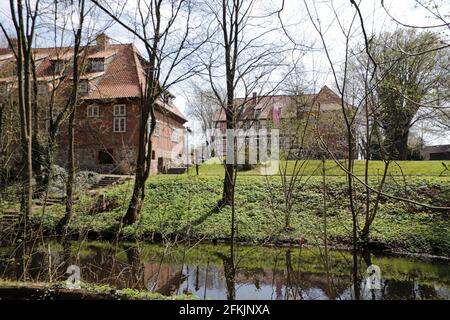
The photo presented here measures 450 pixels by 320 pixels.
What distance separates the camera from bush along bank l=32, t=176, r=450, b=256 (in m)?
11.4

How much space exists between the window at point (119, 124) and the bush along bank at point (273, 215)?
8.53 meters

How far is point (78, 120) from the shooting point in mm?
25062

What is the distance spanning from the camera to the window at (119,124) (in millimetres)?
25223

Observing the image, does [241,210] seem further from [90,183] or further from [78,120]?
[78,120]

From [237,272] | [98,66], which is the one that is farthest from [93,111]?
[237,272]

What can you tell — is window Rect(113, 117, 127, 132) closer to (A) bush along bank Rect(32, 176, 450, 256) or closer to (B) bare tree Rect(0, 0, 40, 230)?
(A) bush along bank Rect(32, 176, 450, 256)

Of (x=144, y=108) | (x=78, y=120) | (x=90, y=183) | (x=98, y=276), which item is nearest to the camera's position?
(x=98, y=276)

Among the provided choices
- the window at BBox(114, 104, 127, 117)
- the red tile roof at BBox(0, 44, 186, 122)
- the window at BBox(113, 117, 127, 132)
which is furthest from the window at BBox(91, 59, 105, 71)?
the window at BBox(113, 117, 127, 132)

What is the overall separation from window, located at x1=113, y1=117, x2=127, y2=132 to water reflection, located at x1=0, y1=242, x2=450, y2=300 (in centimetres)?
1486

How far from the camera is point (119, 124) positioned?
25328 mm

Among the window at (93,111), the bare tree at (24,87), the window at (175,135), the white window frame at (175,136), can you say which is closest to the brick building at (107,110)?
the window at (93,111)

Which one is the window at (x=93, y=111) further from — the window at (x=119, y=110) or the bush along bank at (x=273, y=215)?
the bush along bank at (x=273, y=215)
